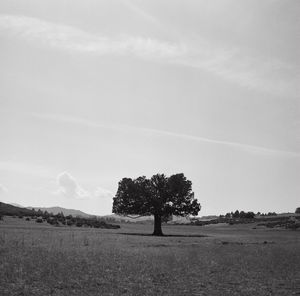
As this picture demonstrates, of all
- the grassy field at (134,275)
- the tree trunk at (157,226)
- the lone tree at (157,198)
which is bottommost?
the grassy field at (134,275)

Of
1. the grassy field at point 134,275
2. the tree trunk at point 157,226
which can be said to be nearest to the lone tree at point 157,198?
the tree trunk at point 157,226

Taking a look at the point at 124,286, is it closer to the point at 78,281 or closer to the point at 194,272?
the point at 78,281

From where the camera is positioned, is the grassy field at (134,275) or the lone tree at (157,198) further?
the lone tree at (157,198)

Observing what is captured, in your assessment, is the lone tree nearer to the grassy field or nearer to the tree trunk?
the tree trunk

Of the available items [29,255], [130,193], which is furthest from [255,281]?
[130,193]

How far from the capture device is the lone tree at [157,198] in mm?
65938

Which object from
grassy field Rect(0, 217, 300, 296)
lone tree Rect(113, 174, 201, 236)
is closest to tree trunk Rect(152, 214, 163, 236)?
lone tree Rect(113, 174, 201, 236)

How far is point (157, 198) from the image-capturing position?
65.9 m

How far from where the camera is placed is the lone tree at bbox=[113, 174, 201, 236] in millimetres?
65938

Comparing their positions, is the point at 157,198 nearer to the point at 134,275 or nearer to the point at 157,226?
the point at 157,226

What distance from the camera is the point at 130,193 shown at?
217 feet

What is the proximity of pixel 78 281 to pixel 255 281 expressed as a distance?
8.07 metres

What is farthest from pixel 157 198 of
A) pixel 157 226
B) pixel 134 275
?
pixel 134 275

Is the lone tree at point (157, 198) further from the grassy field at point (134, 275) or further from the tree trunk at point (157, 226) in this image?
the grassy field at point (134, 275)
